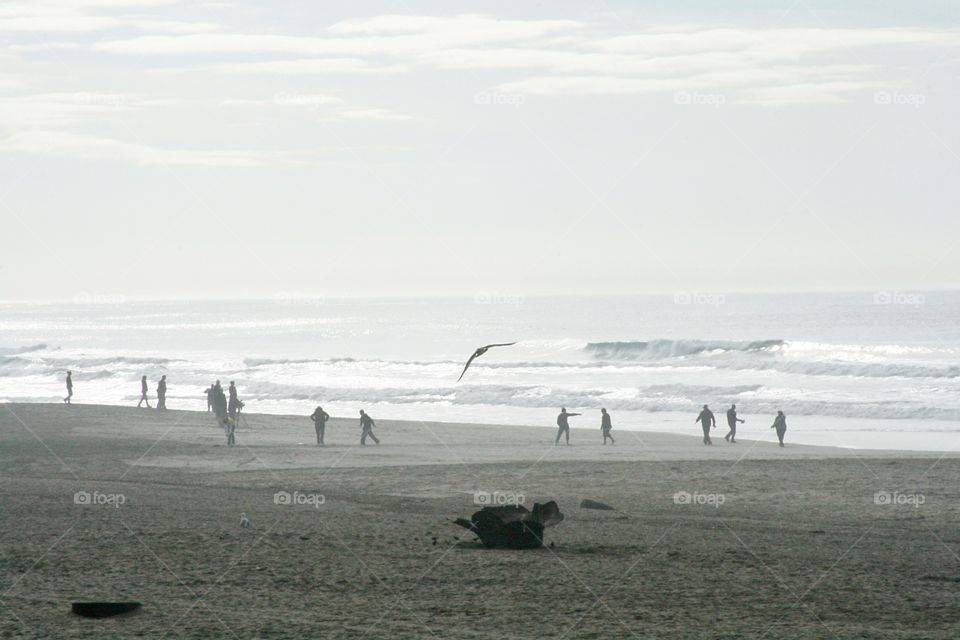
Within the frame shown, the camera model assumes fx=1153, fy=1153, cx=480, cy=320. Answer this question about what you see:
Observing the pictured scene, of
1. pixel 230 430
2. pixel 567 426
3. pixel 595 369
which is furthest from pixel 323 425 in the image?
pixel 595 369

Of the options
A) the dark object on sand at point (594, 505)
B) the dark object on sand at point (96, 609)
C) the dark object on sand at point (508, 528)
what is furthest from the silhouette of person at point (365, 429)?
the dark object on sand at point (96, 609)

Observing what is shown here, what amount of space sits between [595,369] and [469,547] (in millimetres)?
61696

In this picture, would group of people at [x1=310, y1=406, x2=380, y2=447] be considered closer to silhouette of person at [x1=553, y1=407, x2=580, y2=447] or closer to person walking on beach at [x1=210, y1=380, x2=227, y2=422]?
silhouette of person at [x1=553, y1=407, x2=580, y2=447]

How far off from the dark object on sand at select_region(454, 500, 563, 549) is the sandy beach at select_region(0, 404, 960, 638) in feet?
0.69

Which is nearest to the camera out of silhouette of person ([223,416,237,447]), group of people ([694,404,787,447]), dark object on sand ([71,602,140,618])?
dark object on sand ([71,602,140,618])

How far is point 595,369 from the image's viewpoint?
7625cm

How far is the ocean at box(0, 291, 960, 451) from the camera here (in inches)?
1797

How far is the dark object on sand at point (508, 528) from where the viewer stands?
49.2 feet

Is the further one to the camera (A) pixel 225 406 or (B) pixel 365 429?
(A) pixel 225 406

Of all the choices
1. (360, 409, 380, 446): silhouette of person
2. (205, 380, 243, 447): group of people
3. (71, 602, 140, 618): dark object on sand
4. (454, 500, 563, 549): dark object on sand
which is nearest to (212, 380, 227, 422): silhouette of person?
(205, 380, 243, 447): group of people

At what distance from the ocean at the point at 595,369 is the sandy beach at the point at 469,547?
486 inches

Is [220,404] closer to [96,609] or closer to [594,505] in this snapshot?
[594,505]

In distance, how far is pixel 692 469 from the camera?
2602cm

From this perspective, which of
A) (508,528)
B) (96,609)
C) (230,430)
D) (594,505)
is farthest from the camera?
(230,430)
